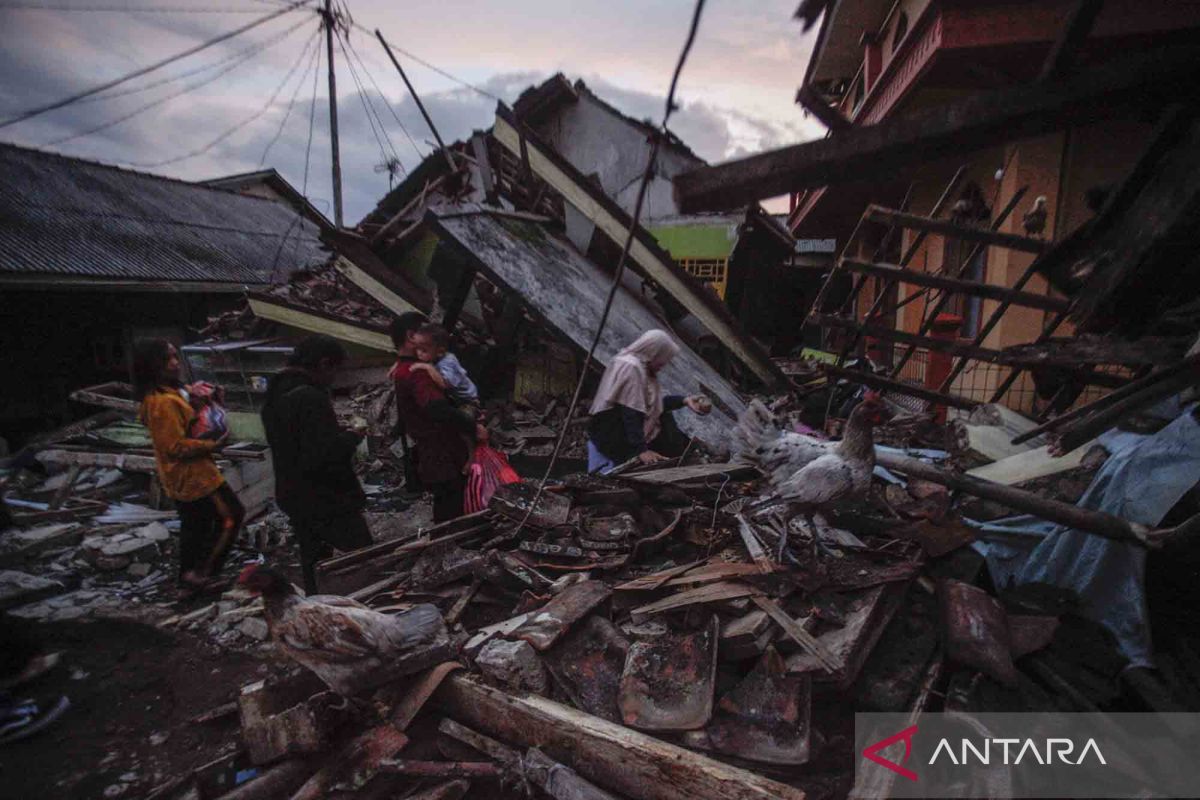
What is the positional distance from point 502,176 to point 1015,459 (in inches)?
355

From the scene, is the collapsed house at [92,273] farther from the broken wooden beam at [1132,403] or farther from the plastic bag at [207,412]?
the broken wooden beam at [1132,403]

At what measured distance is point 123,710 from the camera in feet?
11.0

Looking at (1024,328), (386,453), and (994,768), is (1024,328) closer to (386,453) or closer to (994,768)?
(994,768)

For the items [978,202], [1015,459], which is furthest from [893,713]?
[978,202]

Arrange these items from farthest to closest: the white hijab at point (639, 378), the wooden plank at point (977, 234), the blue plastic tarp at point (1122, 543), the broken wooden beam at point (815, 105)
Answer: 1. the broken wooden beam at point (815, 105)
2. the white hijab at point (639, 378)
3. the wooden plank at point (977, 234)
4. the blue plastic tarp at point (1122, 543)

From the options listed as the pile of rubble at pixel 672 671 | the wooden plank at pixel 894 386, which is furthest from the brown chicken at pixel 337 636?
the wooden plank at pixel 894 386

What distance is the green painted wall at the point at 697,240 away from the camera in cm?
1534

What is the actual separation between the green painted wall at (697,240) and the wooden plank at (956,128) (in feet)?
46.2

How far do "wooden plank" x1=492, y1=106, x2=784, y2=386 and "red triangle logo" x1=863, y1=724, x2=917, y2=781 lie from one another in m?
6.11

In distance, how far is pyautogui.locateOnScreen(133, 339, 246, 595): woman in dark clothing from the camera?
4168 mm

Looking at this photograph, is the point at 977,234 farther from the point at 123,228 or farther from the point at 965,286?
the point at 123,228

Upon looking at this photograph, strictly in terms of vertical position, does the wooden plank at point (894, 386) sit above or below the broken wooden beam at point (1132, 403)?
above

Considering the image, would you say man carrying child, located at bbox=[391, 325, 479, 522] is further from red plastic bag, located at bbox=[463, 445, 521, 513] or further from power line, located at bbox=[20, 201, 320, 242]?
power line, located at bbox=[20, 201, 320, 242]

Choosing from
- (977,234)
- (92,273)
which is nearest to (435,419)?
(977,234)
